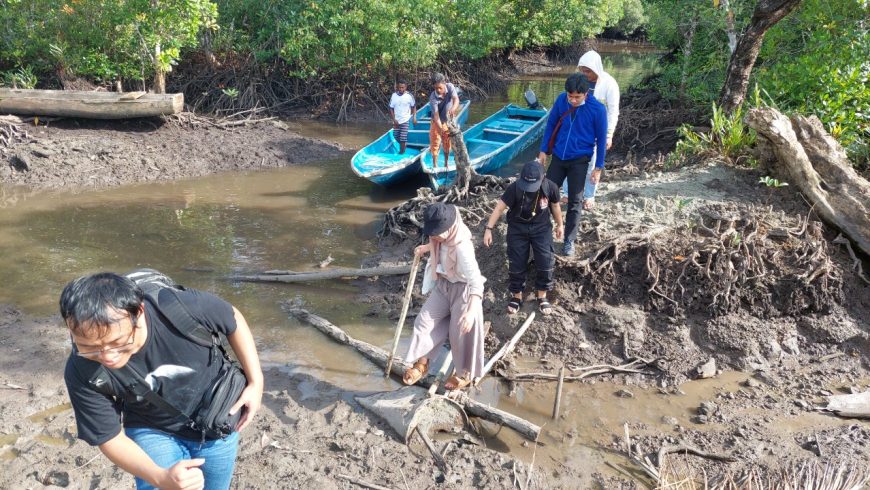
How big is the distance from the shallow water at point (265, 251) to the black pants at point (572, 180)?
1.68m

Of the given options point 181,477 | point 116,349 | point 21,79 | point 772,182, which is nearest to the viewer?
point 116,349

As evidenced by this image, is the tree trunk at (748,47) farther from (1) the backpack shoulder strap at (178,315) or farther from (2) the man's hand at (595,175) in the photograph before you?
(1) the backpack shoulder strap at (178,315)

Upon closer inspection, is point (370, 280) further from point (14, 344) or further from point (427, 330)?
point (14, 344)

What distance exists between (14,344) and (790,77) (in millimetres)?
10279

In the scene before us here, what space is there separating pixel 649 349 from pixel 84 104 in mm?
11361

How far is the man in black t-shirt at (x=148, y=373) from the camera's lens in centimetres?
197

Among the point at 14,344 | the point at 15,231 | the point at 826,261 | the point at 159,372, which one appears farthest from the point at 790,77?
the point at 15,231

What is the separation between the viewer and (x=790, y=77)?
8.84 m

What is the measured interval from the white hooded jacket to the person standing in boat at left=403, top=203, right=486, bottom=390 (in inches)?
112

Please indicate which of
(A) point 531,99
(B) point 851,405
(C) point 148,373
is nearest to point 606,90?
(B) point 851,405

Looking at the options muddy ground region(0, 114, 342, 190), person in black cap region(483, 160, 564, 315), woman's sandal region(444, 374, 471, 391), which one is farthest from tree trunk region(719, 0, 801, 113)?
muddy ground region(0, 114, 342, 190)

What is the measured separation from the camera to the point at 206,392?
240cm

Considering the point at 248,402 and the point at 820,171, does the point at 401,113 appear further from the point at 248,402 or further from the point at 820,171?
the point at 248,402

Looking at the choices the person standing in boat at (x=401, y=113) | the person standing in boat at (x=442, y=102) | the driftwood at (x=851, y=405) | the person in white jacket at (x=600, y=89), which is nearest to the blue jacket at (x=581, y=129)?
the person in white jacket at (x=600, y=89)
